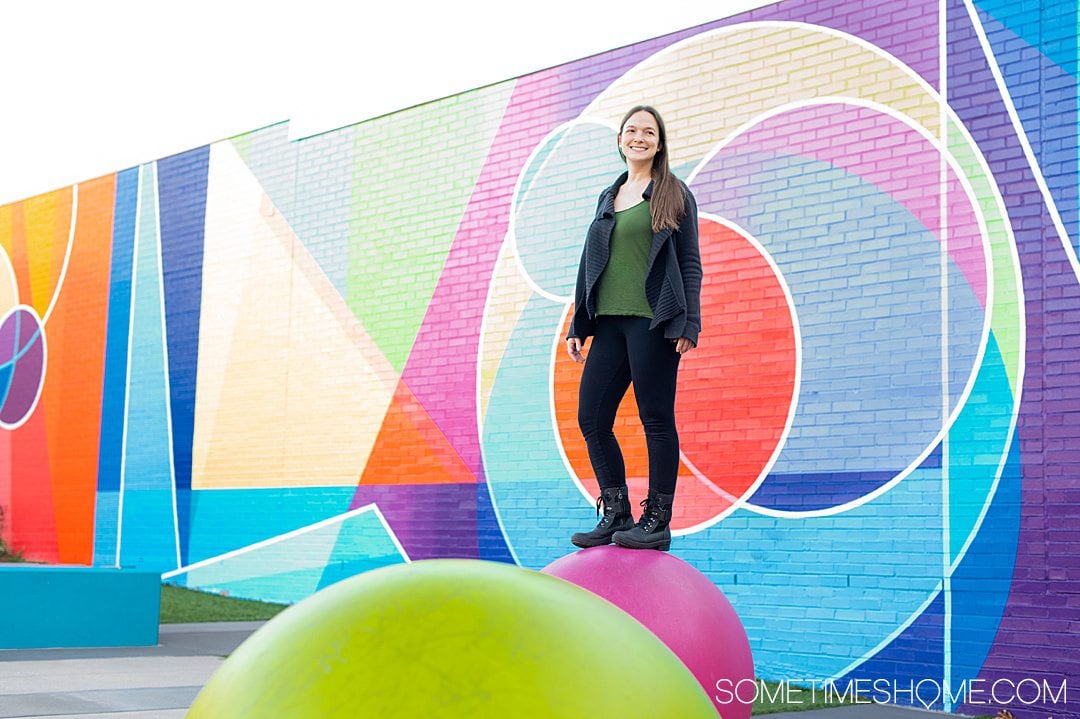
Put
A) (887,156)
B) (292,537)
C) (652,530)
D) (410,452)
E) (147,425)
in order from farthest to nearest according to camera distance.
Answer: (147,425)
(292,537)
(410,452)
(887,156)
(652,530)

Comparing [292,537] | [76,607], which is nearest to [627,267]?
[76,607]

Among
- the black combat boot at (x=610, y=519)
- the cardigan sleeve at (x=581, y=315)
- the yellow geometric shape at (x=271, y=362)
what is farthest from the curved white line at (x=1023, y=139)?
the yellow geometric shape at (x=271, y=362)

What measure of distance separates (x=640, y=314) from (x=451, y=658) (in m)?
2.92

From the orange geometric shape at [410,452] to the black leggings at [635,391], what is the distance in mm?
4351

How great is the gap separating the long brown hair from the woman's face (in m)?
0.02

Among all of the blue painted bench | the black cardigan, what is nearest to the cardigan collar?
the black cardigan

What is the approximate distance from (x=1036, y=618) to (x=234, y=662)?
5153 mm

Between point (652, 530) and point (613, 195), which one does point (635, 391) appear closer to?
point (652, 530)

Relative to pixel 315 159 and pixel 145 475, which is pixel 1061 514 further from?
pixel 145 475

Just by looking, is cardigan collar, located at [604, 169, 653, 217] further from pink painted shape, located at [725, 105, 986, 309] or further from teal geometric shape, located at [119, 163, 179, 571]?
teal geometric shape, located at [119, 163, 179, 571]

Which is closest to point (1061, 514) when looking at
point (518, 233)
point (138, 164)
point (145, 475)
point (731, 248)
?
point (731, 248)

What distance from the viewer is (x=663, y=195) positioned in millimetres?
4328

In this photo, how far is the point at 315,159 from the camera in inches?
406

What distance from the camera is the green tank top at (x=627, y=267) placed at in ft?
14.1
